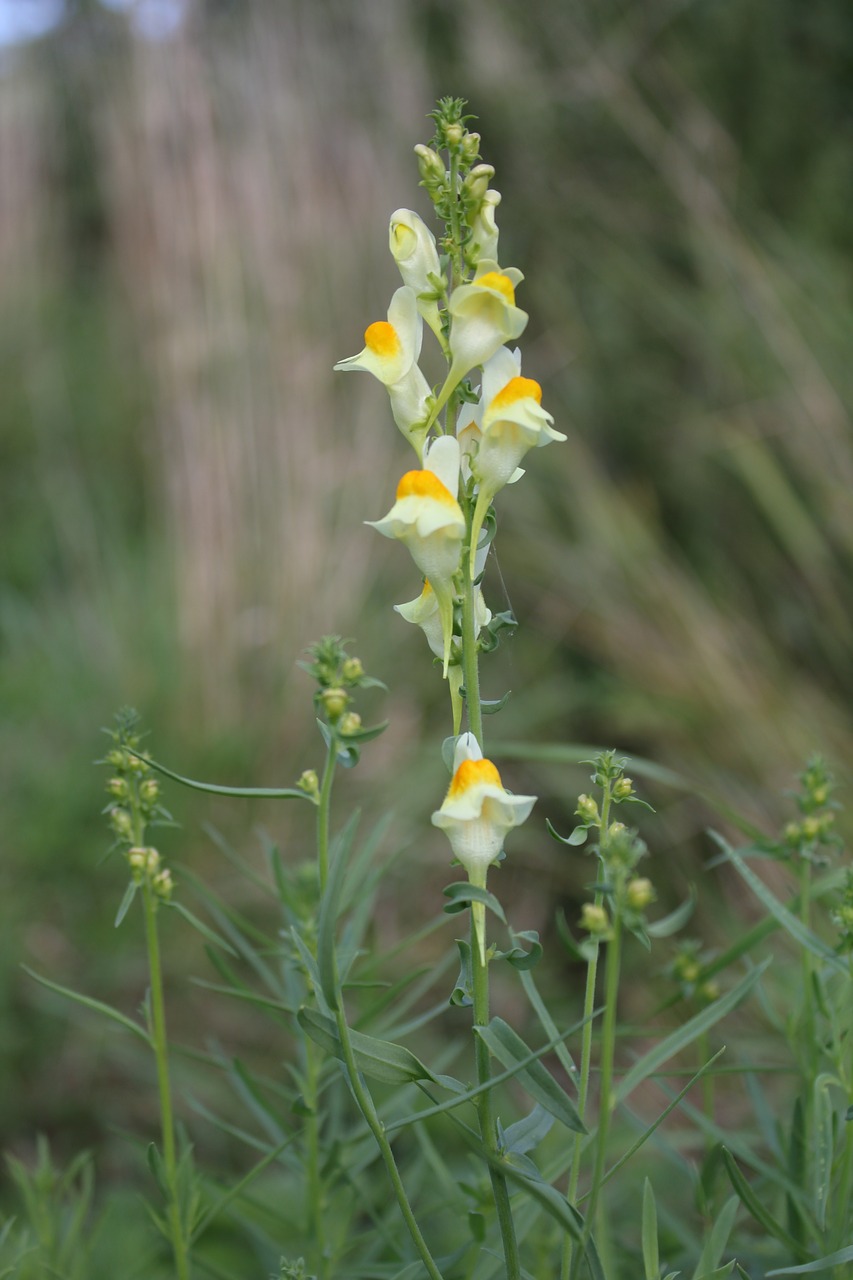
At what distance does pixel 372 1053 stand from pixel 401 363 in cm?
40

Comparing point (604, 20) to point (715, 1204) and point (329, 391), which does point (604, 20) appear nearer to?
point (329, 391)

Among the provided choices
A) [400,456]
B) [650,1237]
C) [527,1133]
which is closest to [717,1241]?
[650,1237]

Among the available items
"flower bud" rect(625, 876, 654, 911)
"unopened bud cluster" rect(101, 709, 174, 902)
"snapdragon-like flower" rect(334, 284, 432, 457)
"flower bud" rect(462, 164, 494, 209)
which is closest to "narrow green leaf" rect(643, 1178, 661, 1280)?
"flower bud" rect(625, 876, 654, 911)

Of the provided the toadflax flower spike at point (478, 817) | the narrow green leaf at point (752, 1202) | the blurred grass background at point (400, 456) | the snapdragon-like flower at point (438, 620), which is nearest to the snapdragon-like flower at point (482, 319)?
the snapdragon-like flower at point (438, 620)

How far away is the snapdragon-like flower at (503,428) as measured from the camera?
621 mm

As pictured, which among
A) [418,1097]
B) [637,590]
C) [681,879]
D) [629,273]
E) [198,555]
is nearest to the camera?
[418,1097]

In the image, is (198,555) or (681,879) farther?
(198,555)

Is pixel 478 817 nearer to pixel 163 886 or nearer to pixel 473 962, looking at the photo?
pixel 473 962

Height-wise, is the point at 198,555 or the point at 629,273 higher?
the point at 629,273

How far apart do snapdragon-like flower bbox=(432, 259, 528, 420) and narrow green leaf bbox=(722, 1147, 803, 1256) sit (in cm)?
47

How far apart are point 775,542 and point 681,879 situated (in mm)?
876

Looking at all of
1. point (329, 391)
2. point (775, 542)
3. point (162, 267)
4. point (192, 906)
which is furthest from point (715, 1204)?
point (162, 267)

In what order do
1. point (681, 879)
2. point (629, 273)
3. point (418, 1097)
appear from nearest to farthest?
point (418, 1097) → point (681, 879) → point (629, 273)

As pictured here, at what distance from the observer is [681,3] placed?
3209 millimetres
